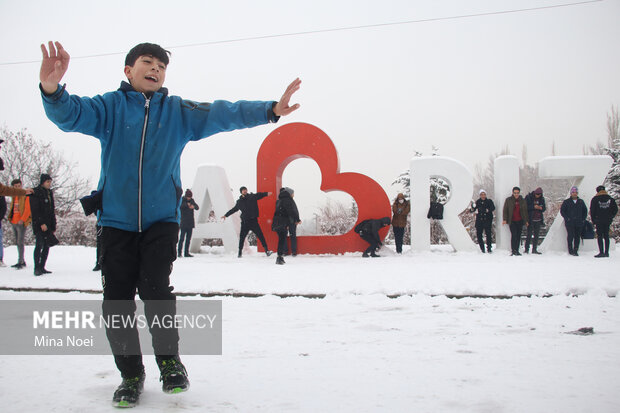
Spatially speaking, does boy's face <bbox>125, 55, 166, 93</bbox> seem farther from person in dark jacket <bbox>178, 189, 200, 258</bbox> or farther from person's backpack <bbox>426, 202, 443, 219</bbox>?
person's backpack <bbox>426, 202, 443, 219</bbox>

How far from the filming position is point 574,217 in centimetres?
1116

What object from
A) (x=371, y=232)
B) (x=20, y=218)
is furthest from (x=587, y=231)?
(x=20, y=218)

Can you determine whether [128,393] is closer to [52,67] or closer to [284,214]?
[52,67]

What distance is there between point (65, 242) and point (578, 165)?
17925 millimetres

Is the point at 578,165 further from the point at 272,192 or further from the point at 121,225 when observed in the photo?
the point at 121,225

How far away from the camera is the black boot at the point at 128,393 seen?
83.6 inches

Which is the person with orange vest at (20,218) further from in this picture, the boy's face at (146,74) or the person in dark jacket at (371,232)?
the boy's face at (146,74)

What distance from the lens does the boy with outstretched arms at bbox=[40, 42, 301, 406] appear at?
7.56 feet

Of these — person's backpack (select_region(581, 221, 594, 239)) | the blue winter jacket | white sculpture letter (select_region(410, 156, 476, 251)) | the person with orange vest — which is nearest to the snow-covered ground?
the blue winter jacket

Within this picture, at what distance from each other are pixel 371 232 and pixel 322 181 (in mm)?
1876

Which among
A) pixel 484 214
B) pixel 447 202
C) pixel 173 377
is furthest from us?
pixel 484 214

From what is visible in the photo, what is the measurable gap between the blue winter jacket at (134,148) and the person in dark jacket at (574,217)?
1116 centimetres

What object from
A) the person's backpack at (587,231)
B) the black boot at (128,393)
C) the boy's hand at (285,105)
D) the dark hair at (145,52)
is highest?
the dark hair at (145,52)

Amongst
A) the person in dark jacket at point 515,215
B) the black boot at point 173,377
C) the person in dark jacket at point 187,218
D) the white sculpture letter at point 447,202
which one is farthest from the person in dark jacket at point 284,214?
the black boot at point 173,377
